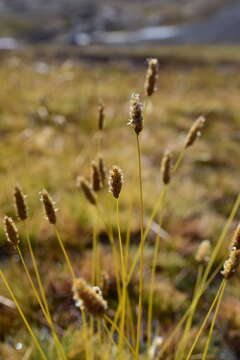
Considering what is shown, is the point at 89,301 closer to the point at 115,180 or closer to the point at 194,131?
the point at 115,180

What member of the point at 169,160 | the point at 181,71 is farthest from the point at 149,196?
the point at 181,71

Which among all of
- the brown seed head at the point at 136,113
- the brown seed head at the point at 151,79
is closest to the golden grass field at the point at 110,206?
the brown seed head at the point at 151,79

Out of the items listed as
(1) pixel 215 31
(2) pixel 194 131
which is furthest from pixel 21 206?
(1) pixel 215 31

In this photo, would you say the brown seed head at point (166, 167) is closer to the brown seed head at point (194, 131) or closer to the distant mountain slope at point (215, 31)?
the brown seed head at point (194, 131)

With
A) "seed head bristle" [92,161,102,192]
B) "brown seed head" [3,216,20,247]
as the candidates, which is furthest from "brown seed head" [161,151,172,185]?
"brown seed head" [3,216,20,247]

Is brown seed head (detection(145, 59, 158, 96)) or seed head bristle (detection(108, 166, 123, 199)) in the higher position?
brown seed head (detection(145, 59, 158, 96))

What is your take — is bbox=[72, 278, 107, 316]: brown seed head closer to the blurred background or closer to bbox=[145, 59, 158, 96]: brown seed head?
bbox=[145, 59, 158, 96]: brown seed head

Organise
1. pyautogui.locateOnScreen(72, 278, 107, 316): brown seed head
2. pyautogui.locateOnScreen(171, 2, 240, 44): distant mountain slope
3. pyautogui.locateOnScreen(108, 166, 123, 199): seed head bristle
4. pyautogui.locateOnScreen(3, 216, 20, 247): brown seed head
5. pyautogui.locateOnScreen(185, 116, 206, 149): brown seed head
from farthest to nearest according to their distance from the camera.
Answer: pyautogui.locateOnScreen(171, 2, 240, 44): distant mountain slope < pyautogui.locateOnScreen(185, 116, 206, 149): brown seed head < pyautogui.locateOnScreen(3, 216, 20, 247): brown seed head < pyautogui.locateOnScreen(108, 166, 123, 199): seed head bristle < pyautogui.locateOnScreen(72, 278, 107, 316): brown seed head
